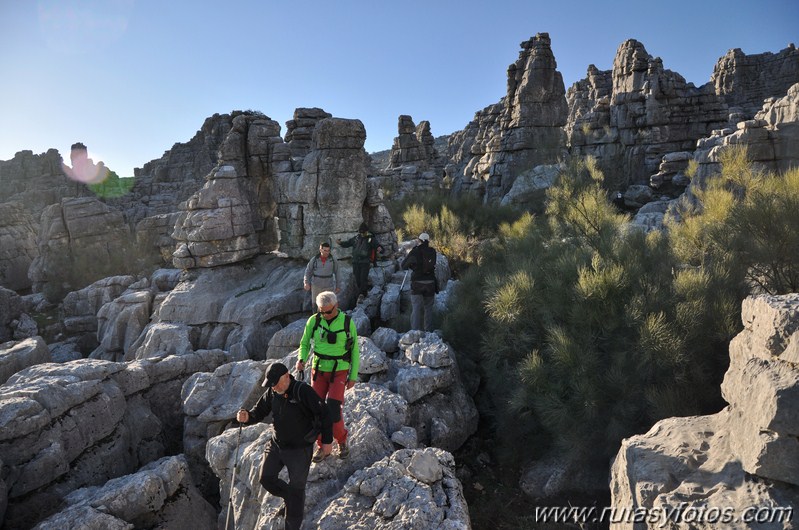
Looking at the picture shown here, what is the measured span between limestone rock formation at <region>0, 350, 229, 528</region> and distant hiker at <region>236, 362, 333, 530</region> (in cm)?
403

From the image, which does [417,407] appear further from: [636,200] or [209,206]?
[636,200]

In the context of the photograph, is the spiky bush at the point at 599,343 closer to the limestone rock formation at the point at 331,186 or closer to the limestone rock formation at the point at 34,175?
the limestone rock formation at the point at 331,186

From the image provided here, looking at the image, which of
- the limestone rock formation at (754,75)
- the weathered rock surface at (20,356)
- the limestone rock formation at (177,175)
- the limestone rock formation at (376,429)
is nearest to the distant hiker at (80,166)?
the limestone rock formation at (177,175)

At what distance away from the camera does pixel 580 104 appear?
152ft

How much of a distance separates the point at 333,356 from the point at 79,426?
5.19 metres

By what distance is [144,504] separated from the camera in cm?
618

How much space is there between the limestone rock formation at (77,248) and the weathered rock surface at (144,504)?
21523 millimetres

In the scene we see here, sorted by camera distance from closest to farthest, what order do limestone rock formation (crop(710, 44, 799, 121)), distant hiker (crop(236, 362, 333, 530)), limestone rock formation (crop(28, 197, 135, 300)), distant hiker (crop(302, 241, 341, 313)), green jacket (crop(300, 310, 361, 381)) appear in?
distant hiker (crop(236, 362, 333, 530)) < green jacket (crop(300, 310, 361, 381)) < distant hiker (crop(302, 241, 341, 313)) < limestone rock formation (crop(28, 197, 135, 300)) < limestone rock formation (crop(710, 44, 799, 121))

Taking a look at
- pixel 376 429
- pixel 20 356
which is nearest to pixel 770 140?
pixel 376 429

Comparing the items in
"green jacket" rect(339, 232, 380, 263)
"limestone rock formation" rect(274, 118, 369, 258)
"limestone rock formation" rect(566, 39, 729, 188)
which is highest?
"limestone rock formation" rect(566, 39, 729, 188)

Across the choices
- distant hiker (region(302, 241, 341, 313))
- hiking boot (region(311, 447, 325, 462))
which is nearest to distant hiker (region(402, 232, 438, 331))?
distant hiker (region(302, 241, 341, 313))

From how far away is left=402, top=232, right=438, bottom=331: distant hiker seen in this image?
9350mm

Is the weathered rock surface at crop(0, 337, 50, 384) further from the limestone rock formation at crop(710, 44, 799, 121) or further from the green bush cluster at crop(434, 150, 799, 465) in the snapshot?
the limestone rock formation at crop(710, 44, 799, 121)

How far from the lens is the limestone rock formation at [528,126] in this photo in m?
24.9
